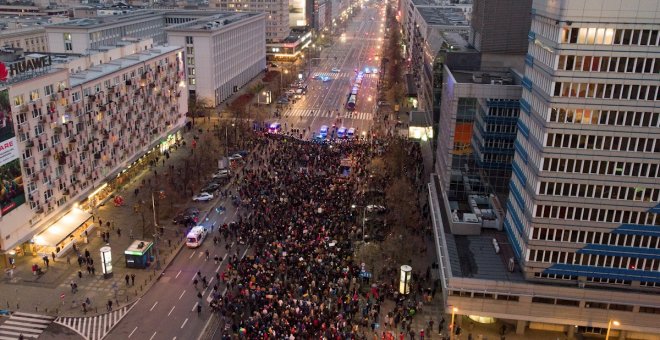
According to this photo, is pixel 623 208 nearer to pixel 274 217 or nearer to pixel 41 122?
pixel 274 217

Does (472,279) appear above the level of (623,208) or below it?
below

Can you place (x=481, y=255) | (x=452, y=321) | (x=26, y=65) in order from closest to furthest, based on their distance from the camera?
(x=452, y=321), (x=481, y=255), (x=26, y=65)

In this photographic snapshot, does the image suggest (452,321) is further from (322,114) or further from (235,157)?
(322,114)

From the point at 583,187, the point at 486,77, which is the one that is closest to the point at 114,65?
the point at 486,77

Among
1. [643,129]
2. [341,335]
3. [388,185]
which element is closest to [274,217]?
[388,185]

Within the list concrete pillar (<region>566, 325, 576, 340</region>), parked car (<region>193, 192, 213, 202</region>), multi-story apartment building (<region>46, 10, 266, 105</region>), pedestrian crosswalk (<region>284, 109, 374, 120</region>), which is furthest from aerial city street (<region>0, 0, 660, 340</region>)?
pedestrian crosswalk (<region>284, 109, 374, 120</region>)

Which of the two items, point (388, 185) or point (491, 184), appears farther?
point (388, 185)
